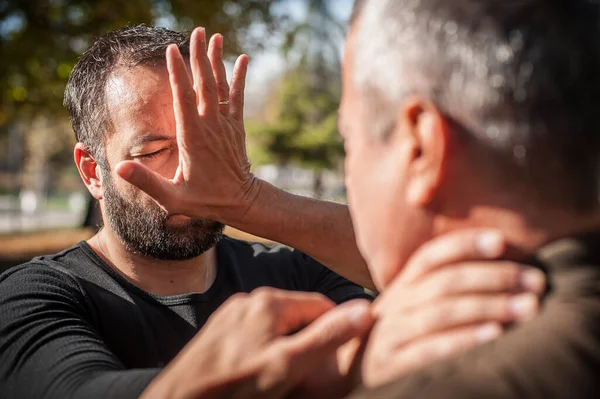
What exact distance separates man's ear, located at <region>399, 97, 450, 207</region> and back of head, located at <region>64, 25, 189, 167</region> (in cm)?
191

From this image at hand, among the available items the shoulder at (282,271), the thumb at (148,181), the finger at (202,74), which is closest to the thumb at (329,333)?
the thumb at (148,181)

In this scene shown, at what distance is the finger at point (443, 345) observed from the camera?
111 cm

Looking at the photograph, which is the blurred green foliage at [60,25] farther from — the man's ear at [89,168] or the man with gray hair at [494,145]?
the man with gray hair at [494,145]

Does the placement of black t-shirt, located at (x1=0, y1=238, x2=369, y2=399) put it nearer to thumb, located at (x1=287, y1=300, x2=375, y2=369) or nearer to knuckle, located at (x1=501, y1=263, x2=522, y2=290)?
thumb, located at (x1=287, y1=300, x2=375, y2=369)

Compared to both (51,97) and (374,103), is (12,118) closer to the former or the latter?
(51,97)

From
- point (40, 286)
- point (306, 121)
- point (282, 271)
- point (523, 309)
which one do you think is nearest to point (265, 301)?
point (523, 309)

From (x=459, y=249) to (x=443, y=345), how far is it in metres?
0.17

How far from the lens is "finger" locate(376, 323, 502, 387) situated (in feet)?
3.63

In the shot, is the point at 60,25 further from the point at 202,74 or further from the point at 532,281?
the point at 532,281

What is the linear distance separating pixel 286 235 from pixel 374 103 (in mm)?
1472

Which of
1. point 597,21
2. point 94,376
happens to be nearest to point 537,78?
point 597,21

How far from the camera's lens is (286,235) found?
8.94 feet

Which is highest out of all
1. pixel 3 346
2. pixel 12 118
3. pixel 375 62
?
pixel 375 62

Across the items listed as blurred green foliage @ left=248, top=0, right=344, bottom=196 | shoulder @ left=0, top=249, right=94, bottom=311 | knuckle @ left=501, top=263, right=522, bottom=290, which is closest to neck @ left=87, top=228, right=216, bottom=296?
shoulder @ left=0, top=249, right=94, bottom=311
